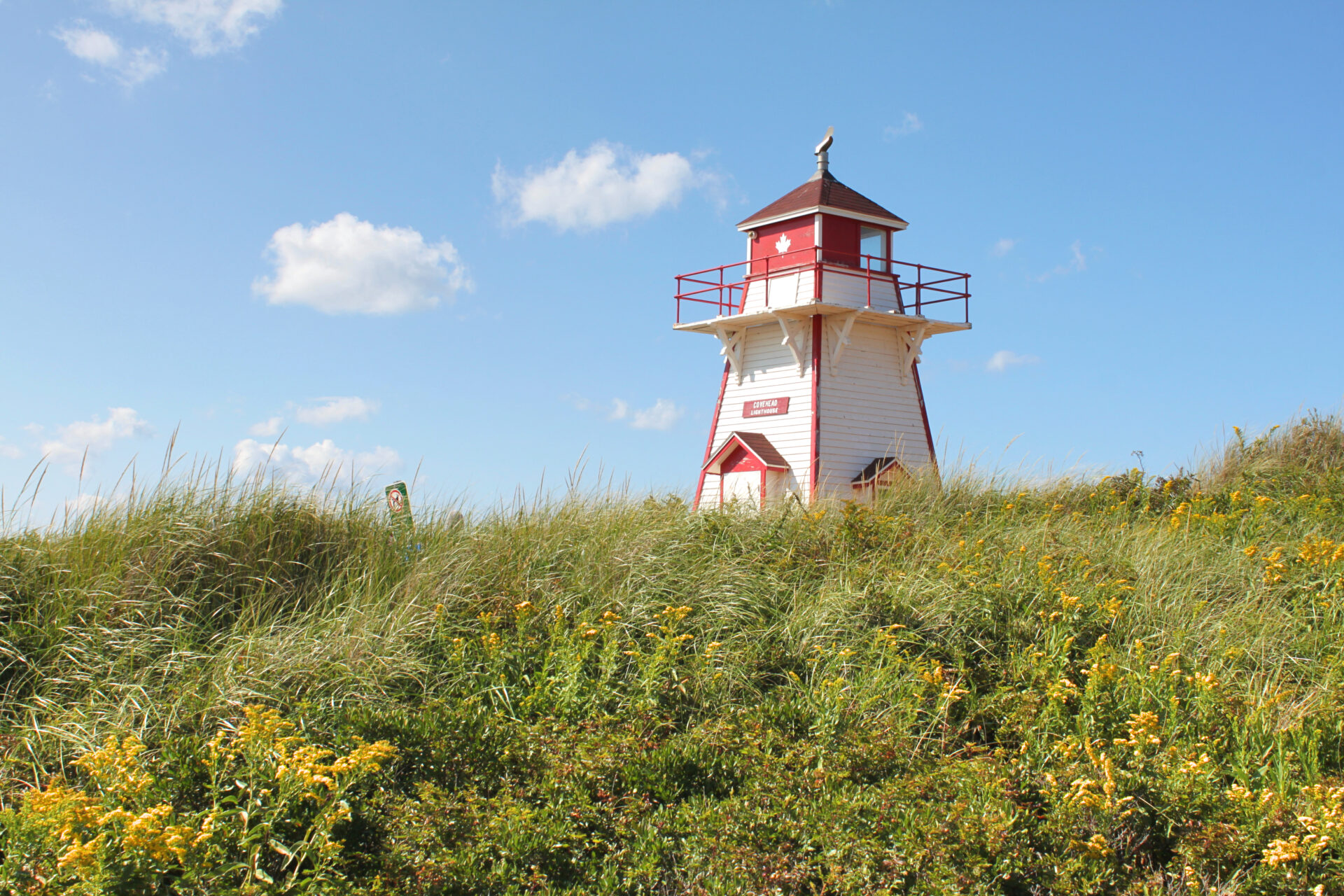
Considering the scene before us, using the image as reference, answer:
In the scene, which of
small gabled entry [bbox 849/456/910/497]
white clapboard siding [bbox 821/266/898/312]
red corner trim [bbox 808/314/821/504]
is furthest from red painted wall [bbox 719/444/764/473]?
white clapboard siding [bbox 821/266/898/312]

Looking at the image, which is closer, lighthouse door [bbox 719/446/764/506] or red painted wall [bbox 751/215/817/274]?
lighthouse door [bbox 719/446/764/506]

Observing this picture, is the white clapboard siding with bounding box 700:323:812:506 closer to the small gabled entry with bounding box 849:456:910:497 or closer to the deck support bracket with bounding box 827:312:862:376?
the deck support bracket with bounding box 827:312:862:376

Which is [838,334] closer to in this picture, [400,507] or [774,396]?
[774,396]

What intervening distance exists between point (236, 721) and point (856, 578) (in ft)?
14.6

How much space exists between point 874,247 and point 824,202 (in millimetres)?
1657

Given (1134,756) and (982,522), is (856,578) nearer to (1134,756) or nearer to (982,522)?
(1134,756)

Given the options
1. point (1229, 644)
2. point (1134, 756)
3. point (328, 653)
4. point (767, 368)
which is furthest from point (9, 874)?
point (767, 368)

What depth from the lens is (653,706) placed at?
5445 mm

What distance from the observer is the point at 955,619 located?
6.84m

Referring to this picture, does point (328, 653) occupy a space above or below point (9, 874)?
above

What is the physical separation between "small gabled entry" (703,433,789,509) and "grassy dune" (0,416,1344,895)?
894 cm

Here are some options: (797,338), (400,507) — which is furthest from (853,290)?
(400,507)

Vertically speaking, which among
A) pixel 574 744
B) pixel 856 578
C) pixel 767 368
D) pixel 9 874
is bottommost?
pixel 9 874

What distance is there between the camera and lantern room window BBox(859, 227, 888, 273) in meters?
19.5
